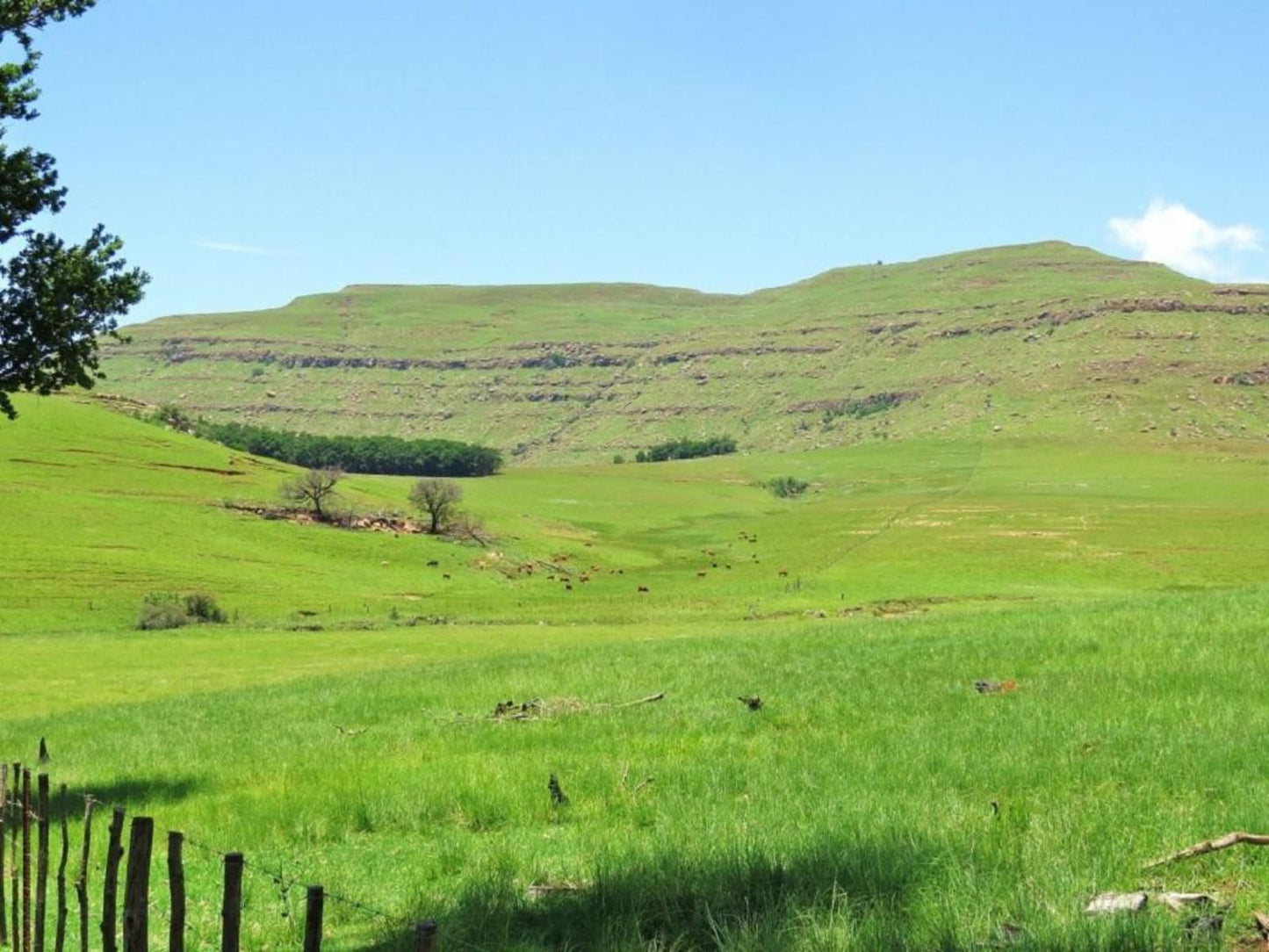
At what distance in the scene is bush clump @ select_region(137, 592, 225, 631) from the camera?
70750 millimetres

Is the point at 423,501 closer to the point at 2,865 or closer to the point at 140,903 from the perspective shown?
the point at 2,865

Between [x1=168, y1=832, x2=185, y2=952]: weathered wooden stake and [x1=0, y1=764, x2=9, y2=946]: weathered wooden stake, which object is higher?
[x1=168, y1=832, x2=185, y2=952]: weathered wooden stake

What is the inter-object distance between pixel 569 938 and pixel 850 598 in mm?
67772

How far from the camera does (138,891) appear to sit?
6.96 metres

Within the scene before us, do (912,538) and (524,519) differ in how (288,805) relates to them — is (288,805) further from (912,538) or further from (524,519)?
(524,519)

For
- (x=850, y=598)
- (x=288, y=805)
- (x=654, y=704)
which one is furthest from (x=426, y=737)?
(x=850, y=598)

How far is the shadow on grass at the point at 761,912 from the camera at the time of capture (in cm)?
793

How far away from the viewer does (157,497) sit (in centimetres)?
11512

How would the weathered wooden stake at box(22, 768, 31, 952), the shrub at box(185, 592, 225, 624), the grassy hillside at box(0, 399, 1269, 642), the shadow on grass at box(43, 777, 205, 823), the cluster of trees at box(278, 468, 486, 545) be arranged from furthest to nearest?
the cluster of trees at box(278, 468, 486, 545) → the grassy hillside at box(0, 399, 1269, 642) → the shrub at box(185, 592, 225, 624) → the shadow on grass at box(43, 777, 205, 823) → the weathered wooden stake at box(22, 768, 31, 952)

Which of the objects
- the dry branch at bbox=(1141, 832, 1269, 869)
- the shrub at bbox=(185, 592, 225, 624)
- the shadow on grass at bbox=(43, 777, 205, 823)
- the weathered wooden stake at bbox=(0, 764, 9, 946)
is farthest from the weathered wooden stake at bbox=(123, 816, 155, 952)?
the shrub at bbox=(185, 592, 225, 624)

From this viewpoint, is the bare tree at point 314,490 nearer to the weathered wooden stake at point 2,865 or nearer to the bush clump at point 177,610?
the bush clump at point 177,610

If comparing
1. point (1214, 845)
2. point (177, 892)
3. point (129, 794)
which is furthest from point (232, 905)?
point (129, 794)

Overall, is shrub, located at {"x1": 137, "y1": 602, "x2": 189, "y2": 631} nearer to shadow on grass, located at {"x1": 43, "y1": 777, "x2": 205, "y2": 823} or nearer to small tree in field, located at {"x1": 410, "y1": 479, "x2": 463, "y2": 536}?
small tree in field, located at {"x1": 410, "y1": 479, "x2": 463, "y2": 536}

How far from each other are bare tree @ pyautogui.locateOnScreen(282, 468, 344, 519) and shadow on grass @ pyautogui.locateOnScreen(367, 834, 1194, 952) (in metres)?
112
